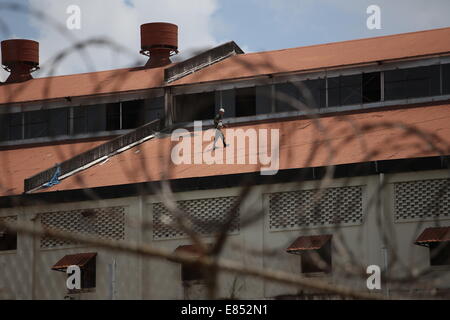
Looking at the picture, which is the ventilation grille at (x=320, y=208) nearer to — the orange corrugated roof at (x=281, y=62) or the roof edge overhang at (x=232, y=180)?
the roof edge overhang at (x=232, y=180)

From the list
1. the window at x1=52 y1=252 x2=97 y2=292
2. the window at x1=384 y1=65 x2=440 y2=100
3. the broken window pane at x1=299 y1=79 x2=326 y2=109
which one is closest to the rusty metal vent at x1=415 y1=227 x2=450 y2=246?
the window at x1=384 y1=65 x2=440 y2=100

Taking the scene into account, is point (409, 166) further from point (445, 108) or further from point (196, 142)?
point (196, 142)

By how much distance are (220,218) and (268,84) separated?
11110mm

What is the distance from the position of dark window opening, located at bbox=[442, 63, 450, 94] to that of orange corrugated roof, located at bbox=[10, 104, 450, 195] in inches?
61.9

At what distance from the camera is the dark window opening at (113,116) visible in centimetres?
5006

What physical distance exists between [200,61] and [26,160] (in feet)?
29.0

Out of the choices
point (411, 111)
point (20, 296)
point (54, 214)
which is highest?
point (411, 111)

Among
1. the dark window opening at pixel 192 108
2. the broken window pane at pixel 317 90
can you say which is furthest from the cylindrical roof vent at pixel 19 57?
the broken window pane at pixel 317 90

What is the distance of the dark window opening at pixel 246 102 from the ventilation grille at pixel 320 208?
9388mm

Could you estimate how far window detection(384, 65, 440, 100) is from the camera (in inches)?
1746

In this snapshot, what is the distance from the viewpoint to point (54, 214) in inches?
1619

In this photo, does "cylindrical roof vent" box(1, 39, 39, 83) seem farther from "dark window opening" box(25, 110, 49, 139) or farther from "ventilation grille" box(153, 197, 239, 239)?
"ventilation grille" box(153, 197, 239, 239)
